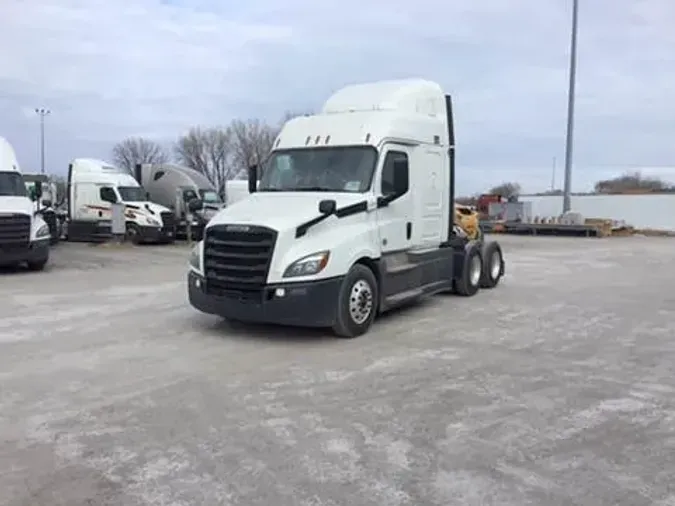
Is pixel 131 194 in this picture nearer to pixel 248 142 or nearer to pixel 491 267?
pixel 491 267

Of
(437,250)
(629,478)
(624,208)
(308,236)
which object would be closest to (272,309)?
(308,236)

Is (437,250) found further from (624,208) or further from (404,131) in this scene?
(624,208)

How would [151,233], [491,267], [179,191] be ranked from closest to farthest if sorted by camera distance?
1. [491,267]
2. [151,233]
3. [179,191]

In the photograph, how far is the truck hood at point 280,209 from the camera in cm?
809

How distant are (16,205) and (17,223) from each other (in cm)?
56

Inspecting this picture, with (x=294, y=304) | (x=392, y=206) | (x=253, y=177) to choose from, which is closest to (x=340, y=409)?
(x=294, y=304)

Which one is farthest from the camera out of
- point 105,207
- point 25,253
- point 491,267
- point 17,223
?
point 105,207

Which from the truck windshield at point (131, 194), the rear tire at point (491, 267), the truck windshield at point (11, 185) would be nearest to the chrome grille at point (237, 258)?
the rear tire at point (491, 267)

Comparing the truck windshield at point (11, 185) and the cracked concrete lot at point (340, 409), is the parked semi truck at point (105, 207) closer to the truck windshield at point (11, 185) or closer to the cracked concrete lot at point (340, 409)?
the truck windshield at point (11, 185)

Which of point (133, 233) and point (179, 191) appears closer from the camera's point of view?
point (133, 233)

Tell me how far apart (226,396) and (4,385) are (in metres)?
2.14

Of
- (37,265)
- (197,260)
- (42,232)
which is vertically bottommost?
(37,265)

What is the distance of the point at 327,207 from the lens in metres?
8.20

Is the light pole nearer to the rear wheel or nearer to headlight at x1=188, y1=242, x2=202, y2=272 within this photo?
the rear wheel
